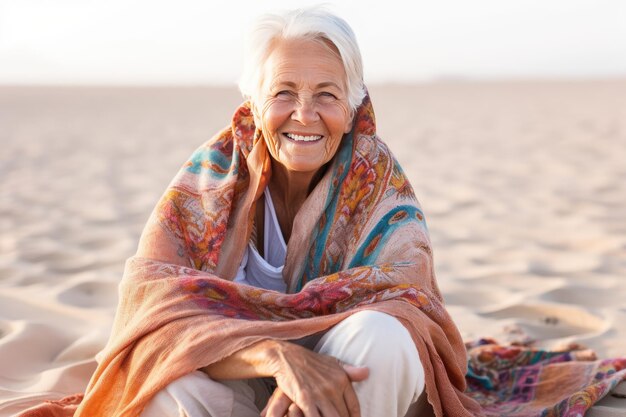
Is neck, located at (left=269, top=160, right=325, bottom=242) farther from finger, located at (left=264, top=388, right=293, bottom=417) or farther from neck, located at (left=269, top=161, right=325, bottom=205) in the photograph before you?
finger, located at (left=264, top=388, right=293, bottom=417)

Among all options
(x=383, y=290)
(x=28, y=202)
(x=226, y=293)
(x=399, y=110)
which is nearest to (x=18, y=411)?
(x=226, y=293)

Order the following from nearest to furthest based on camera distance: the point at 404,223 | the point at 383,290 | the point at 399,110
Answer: the point at 383,290 → the point at 404,223 → the point at 399,110

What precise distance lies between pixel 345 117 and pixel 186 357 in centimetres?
116

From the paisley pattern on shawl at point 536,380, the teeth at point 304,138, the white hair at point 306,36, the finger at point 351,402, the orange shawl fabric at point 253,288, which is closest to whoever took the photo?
the finger at point 351,402

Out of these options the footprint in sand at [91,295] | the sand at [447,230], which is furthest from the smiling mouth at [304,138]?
the footprint in sand at [91,295]

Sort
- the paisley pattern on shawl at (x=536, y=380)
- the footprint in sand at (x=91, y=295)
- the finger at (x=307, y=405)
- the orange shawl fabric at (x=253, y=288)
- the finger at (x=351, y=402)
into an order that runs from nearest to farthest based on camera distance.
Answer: the finger at (x=307, y=405) < the finger at (x=351, y=402) < the orange shawl fabric at (x=253, y=288) < the paisley pattern on shawl at (x=536, y=380) < the footprint in sand at (x=91, y=295)

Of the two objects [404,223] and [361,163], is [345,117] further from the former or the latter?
[404,223]

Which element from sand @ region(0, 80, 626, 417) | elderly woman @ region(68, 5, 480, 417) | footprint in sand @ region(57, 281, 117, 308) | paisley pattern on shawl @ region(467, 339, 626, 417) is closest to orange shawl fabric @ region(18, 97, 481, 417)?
elderly woman @ region(68, 5, 480, 417)

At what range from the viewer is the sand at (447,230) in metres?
4.46

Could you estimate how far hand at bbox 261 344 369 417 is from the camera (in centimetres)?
250

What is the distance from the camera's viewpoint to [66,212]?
857 centimetres

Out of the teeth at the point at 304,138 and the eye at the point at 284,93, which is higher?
the eye at the point at 284,93

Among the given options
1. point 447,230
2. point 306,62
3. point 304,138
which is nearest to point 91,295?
point 304,138

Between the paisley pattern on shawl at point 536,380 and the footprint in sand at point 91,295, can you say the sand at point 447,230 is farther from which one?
the paisley pattern on shawl at point 536,380
